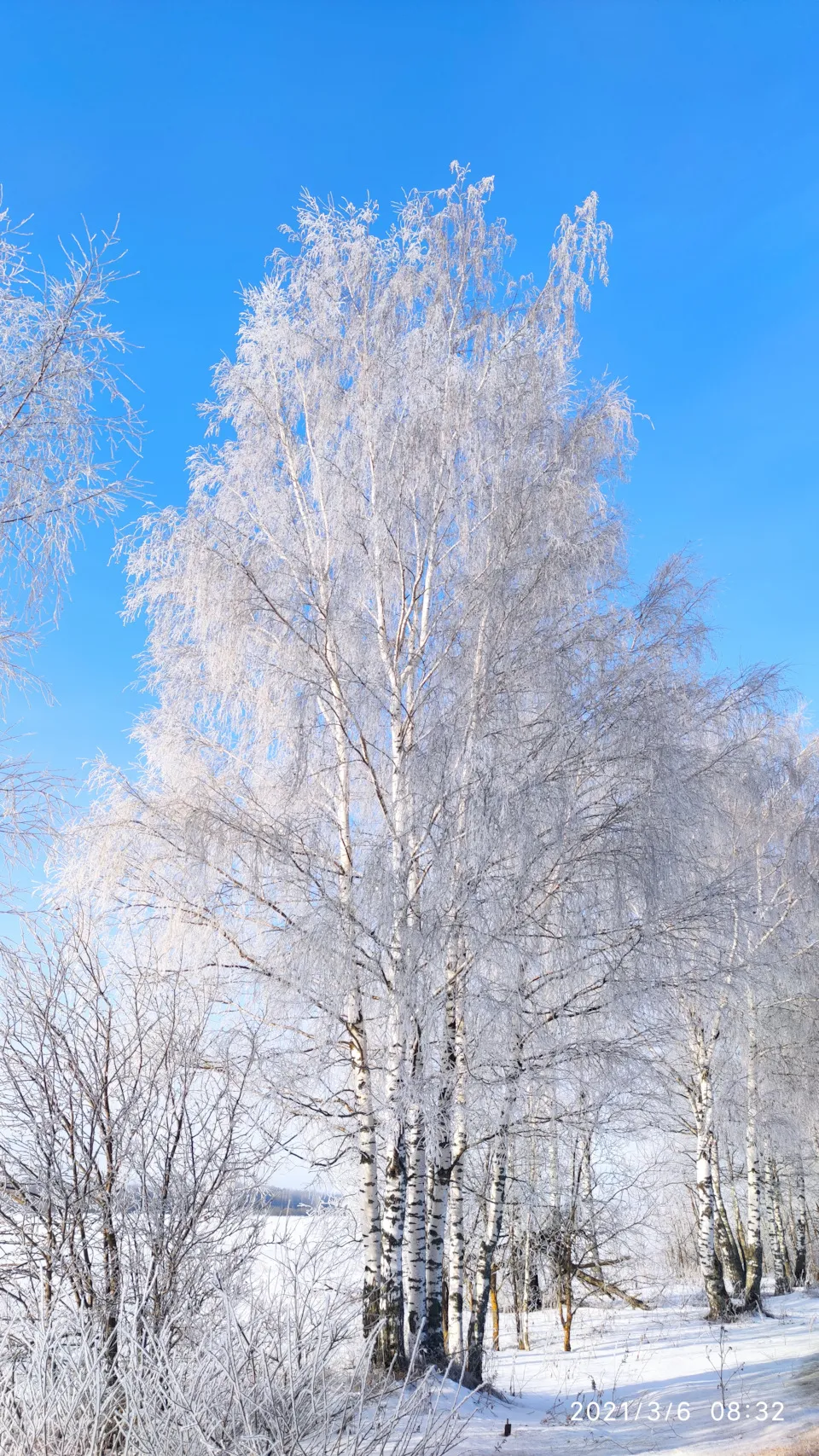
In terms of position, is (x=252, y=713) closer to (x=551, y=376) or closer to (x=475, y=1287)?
(x=551, y=376)

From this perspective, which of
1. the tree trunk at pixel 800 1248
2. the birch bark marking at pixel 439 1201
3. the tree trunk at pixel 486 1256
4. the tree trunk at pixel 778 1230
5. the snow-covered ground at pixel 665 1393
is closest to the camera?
the snow-covered ground at pixel 665 1393

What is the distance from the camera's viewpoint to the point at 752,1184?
1298 centimetres

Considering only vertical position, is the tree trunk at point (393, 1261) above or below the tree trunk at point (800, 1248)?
above

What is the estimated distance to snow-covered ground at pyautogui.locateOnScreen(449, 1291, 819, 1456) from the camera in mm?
6113

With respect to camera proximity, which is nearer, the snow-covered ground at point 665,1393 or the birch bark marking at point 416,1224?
the snow-covered ground at point 665,1393

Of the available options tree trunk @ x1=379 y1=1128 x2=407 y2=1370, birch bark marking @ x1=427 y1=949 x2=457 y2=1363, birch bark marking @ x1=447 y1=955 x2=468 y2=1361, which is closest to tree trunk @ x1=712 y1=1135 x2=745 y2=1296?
birch bark marking @ x1=447 y1=955 x2=468 y2=1361

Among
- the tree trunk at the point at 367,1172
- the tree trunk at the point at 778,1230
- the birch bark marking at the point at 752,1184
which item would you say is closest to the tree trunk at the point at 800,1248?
the tree trunk at the point at 778,1230

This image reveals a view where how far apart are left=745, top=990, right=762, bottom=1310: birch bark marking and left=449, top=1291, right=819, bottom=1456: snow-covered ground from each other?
0.38 metres

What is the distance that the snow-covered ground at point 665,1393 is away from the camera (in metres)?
6.11

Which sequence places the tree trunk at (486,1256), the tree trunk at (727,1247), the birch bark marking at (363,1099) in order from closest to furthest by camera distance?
the birch bark marking at (363,1099) → the tree trunk at (486,1256) → the tree trunk at (727,1247)

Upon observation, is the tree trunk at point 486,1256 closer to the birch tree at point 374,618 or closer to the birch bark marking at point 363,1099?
the birch tree at point 374,618

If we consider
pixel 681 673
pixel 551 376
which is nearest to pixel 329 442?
pixel 551 376

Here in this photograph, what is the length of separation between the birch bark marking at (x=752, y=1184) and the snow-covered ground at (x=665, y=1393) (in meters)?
0.38

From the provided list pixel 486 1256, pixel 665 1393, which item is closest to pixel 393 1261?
pixel 486 1256
